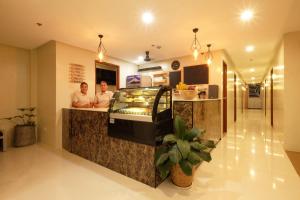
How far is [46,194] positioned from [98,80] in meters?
3.60

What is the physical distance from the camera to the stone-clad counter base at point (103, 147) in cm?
216

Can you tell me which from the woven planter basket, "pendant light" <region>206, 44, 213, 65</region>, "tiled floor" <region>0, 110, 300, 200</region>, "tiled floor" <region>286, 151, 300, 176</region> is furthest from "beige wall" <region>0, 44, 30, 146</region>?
"tiled floor" <region>286, 151, 300, 176</region>

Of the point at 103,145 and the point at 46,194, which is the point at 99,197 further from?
the point at 103,145

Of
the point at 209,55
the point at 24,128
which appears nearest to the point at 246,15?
the point at 209,55

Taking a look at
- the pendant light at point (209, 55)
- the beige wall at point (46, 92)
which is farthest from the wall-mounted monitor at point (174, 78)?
the beige wall at point (46, 92)

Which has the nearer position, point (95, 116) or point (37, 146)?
point (95, 116)

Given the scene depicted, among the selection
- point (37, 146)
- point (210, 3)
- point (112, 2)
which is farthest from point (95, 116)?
point (210, 3)

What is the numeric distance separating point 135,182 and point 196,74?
3805 mm

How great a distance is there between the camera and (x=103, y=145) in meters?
2.73

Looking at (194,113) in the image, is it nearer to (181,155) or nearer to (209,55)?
(181,155)

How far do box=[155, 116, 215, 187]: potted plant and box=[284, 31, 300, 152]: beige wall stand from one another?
2.80m

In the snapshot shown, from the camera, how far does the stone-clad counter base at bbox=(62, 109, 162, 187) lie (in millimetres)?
2159

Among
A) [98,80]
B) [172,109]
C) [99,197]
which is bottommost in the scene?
[99,197]

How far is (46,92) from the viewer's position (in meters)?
4.01
